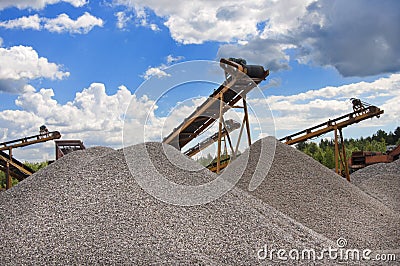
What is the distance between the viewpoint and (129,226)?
527cm

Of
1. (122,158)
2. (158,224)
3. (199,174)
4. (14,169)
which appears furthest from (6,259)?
(14,169)

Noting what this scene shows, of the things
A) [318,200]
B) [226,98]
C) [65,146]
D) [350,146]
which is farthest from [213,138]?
[350,146]

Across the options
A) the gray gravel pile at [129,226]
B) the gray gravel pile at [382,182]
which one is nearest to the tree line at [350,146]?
the gray gravel pile at [382,182]

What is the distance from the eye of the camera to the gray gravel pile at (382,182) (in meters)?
11.0

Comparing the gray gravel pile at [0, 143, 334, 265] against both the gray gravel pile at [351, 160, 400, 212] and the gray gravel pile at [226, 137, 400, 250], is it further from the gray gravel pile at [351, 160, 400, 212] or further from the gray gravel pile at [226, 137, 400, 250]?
the gray gravel pile at [351, 160, 400, 212]

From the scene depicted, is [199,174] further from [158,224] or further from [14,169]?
[14,169]

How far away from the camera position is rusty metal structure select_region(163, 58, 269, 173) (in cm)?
816

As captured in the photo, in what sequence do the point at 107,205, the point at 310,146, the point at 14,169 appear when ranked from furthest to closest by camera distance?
the point at 310,146 < the point at 14,169 < the point at 107,205

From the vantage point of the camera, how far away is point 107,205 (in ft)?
18.6

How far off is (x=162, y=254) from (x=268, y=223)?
1569 mm

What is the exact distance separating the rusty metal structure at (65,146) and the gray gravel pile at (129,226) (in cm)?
607

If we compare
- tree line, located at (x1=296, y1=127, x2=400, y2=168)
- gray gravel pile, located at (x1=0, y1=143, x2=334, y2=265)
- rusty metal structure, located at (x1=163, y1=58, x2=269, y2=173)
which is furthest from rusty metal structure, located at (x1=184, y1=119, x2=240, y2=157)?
tree line, located at (x1=296, y1=127, x2=400, y2=168)

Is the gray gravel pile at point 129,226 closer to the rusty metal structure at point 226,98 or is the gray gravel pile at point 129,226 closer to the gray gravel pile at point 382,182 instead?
the rusty metal structure at point 226,98

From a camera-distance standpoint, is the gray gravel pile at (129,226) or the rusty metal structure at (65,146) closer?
the gray gravel pile at (129,226)
